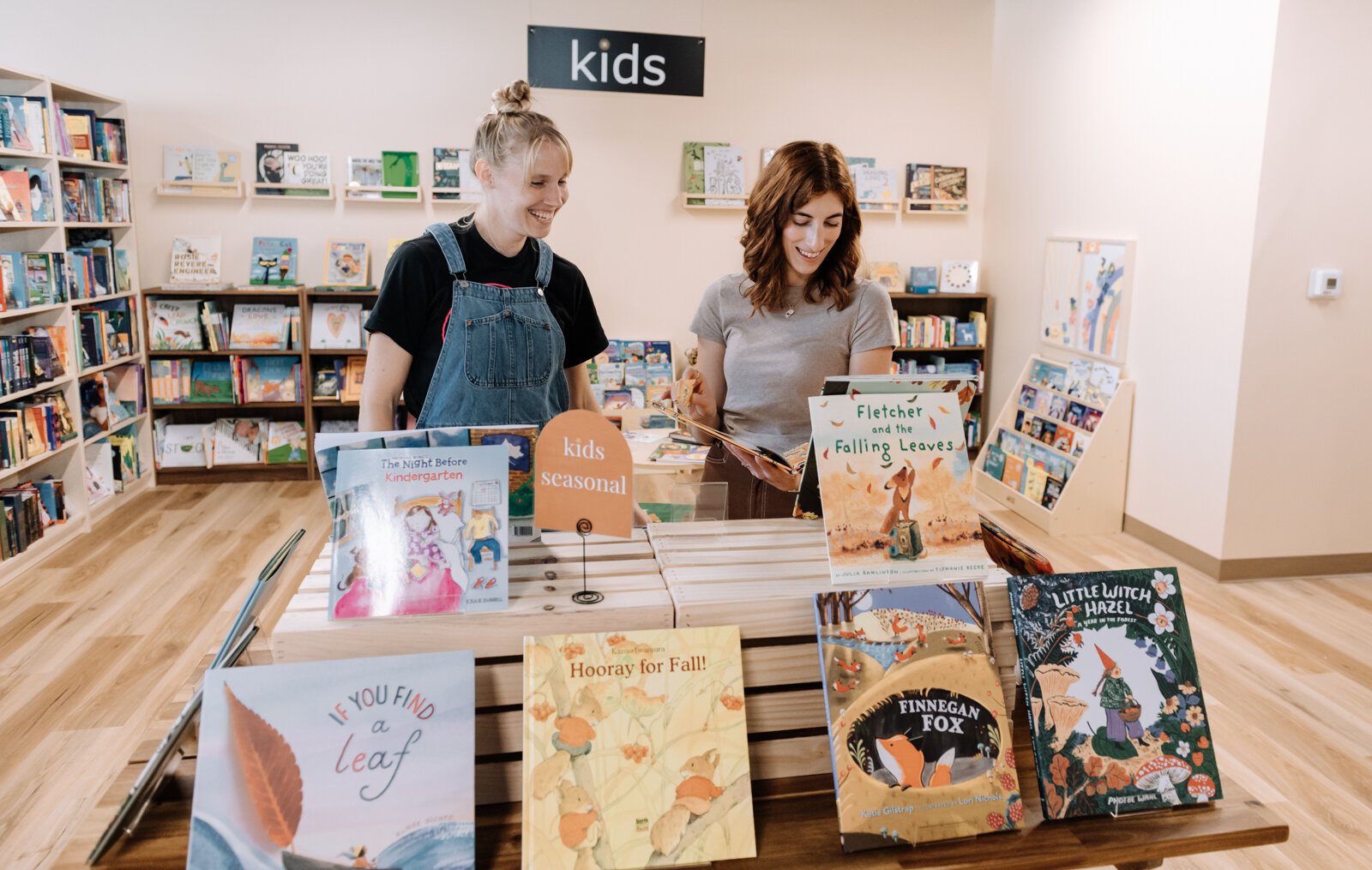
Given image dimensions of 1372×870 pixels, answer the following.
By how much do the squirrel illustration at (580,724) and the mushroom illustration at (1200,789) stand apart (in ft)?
2.48

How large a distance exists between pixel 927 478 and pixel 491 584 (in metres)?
0.61

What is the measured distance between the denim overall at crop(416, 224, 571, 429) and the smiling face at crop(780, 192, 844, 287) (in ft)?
1.72

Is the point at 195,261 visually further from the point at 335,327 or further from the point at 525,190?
the point at 525,190

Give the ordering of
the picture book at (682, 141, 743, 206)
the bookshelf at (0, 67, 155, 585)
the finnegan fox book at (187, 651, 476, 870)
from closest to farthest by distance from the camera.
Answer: the finnegan fox book at (187, 651, 476, 870)
the bookshelf at (0, 67, 155, 585)
the picture book at (682, 141, 743, 206)

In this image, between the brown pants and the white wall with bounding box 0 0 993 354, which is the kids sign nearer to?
the brown pants

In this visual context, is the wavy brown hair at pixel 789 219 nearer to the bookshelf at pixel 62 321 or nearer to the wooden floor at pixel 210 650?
the wooden floor at pixel 210 650

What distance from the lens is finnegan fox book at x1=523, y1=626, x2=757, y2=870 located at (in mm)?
→ 1070

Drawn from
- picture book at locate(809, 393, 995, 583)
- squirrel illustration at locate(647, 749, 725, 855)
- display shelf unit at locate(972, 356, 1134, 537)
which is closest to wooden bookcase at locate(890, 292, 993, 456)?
display shelf unit at locate(972, 356, 1134, 537)

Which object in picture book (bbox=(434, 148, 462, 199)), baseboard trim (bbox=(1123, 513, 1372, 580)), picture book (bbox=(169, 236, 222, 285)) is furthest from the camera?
picture book (bbox=(434, 148, 462, 199))

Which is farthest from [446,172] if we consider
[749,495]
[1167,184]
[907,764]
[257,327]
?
[907,764]

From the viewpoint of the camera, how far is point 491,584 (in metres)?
1.22

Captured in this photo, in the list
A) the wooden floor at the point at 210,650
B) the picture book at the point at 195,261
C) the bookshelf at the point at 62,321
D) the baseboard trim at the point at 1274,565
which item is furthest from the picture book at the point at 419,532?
the picture book at the point at 195,261

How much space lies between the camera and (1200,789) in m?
1.23

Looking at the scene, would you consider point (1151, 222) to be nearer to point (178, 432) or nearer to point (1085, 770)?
point (1085, 770)
